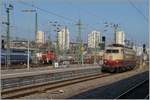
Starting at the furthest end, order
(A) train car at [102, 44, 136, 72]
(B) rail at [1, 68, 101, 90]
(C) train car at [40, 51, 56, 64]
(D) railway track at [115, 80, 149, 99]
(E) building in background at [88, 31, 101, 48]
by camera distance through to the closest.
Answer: (E) building in background at [88, 31, 101, 48]
(C) train car at [40, 51, 56, 64]
(A) train car at [102, 44, 136, 72]
(B) rail at [1, 68, 101, 90]
(D) railway track at [115, 80, 149, 99]

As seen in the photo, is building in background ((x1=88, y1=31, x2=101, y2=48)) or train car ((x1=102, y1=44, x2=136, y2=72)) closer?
train car ((x1=102, y1=44, x2=136, y2=72))

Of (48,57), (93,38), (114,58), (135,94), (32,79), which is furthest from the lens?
(93,38)

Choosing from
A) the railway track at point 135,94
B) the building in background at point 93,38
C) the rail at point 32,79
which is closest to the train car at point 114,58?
the rail at point 32,79

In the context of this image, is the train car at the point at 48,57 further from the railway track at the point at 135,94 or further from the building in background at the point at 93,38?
the railway track at the point at 135,94

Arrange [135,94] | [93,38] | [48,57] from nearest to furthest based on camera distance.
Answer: [135,94]
[48,57]
[93,38]

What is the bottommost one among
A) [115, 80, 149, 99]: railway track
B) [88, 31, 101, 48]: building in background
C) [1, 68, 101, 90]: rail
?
[115, 80, 149, 99]: railway track

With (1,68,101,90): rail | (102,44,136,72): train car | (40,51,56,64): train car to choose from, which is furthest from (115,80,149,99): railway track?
(40,51,56,64): train car

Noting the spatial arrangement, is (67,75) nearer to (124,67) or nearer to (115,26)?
(124,67)

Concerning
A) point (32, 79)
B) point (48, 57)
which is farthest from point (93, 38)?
point (32, 79)

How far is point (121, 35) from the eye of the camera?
326 feet

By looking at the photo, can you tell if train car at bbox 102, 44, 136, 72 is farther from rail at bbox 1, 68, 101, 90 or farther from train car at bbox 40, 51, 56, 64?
train car at bbox 40, 51, 56, 64

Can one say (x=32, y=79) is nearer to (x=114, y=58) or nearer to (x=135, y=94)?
(x=135, y=94)

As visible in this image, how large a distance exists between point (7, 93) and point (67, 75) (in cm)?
1678

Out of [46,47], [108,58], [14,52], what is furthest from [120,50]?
[46,47]
